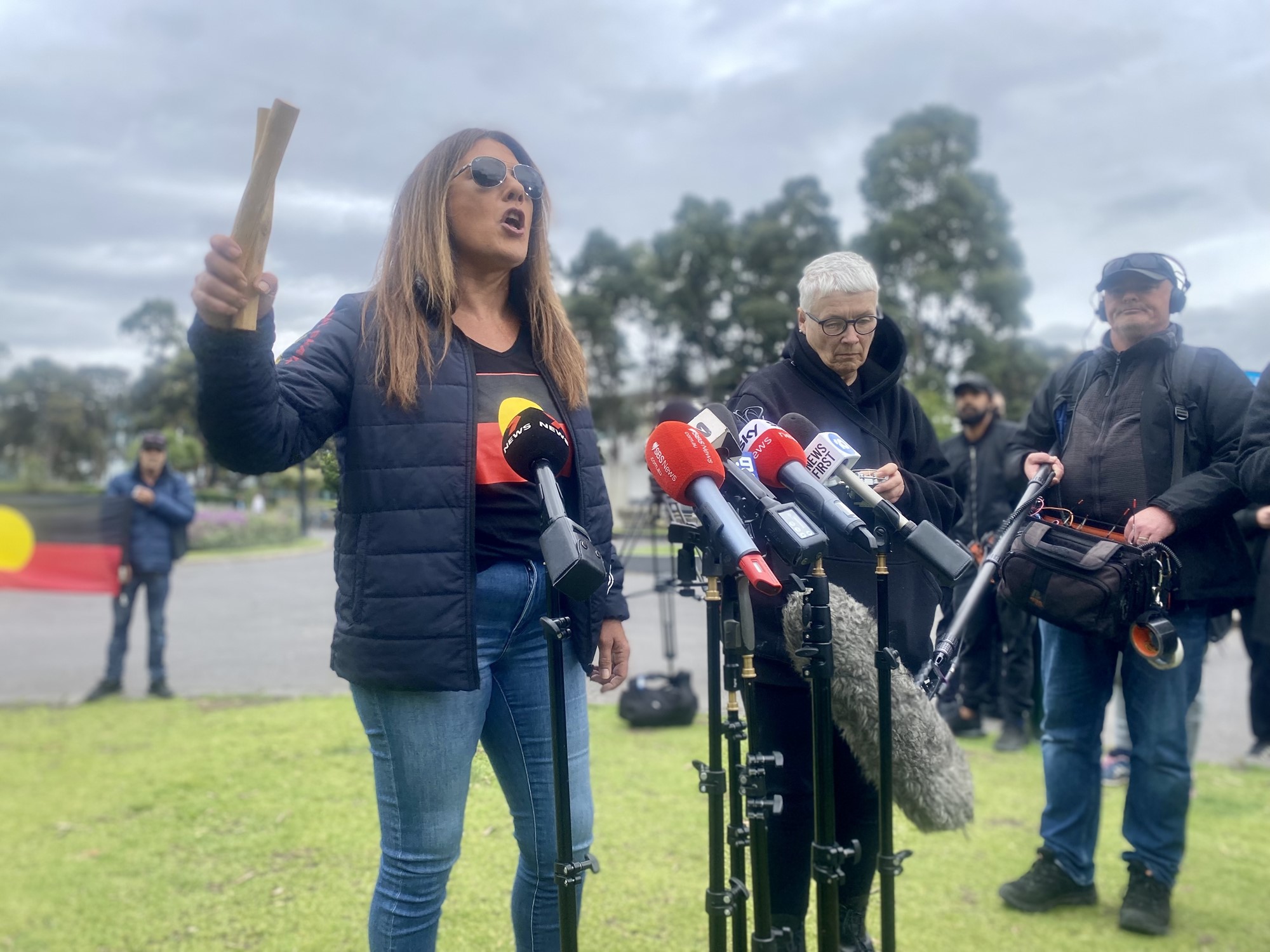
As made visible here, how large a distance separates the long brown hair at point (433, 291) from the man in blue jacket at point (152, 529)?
20.6 feet

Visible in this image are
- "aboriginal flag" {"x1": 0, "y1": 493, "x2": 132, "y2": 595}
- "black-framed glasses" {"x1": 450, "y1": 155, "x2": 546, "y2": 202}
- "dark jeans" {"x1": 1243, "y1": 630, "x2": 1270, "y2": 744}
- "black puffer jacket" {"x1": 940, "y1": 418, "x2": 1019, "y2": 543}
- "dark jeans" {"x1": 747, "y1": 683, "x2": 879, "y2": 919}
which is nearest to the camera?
"black-framed glasses" {"x1": 450, "y1": 155, "x2": 546, "y2": 202}

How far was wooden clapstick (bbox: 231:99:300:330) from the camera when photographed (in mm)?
1529

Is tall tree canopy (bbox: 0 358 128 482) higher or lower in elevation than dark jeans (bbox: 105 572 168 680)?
higher

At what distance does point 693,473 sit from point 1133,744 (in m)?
2.40

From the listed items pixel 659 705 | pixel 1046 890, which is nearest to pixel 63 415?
pixel 659 705

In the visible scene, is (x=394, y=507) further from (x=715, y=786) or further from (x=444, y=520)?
(x=715, y=786)

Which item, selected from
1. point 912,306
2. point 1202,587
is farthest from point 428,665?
point 912,306

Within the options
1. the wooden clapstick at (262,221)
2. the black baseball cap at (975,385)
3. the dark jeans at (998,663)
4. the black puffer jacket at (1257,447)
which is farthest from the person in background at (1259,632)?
the wooden clapstick at (262,221)

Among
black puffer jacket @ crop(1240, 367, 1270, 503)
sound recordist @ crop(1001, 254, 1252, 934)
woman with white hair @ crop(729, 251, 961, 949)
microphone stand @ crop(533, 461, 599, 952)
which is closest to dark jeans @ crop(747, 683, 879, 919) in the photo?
woman with white hair @ crop(729, 251, 961, 949)

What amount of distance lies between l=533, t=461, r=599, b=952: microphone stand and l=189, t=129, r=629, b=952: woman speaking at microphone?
30 cm

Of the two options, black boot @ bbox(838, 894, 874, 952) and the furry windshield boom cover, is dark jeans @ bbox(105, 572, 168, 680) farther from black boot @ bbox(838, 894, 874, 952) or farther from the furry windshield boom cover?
the furry windshield boom cover

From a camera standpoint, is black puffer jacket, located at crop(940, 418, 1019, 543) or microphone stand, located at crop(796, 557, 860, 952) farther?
black puffer jacket, located at crop(940, 418, 1019, 543)

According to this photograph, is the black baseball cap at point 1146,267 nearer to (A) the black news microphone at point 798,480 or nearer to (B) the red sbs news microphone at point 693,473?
(A) the black news microphone at point 798,480

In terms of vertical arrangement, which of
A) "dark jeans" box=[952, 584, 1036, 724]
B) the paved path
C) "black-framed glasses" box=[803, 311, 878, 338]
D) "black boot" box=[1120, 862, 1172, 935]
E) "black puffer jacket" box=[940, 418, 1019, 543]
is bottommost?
the paved path
